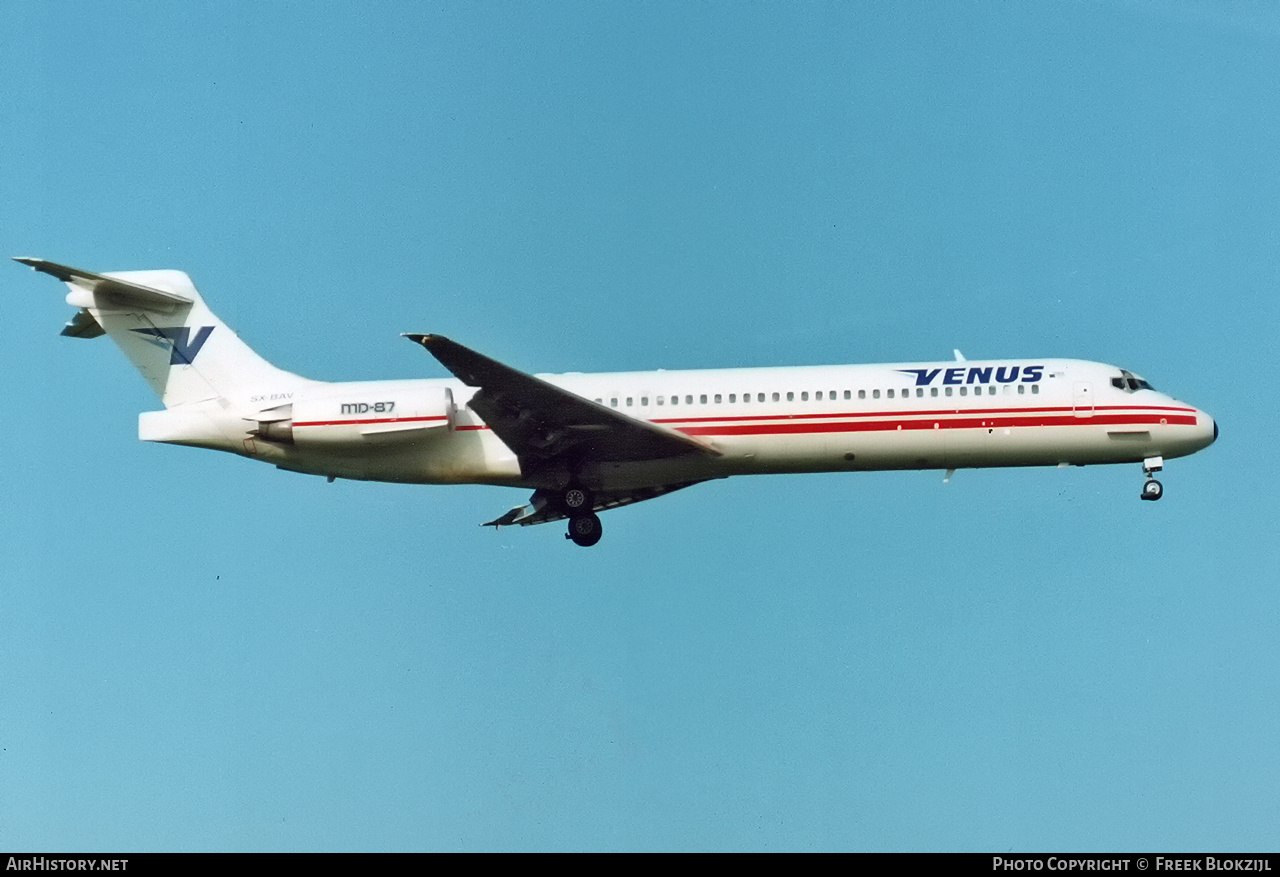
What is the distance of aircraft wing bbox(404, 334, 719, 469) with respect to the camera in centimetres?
2552

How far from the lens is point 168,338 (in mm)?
28719

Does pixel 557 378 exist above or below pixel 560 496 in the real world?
above

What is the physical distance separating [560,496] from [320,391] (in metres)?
4.76

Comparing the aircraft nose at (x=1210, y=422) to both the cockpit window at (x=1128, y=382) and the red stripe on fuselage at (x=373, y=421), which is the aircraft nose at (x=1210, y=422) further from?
the red stripe on fuselage at (x=373, y=421)

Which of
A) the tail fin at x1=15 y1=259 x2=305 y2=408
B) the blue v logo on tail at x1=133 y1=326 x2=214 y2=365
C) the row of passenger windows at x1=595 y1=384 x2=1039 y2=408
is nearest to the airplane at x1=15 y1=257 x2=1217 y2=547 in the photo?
the row of passenger windows at x1=595 y1=384 x2=1039 y2=408

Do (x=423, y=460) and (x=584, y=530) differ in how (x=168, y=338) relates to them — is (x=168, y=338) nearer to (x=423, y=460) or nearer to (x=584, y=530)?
(x=423, y=460)

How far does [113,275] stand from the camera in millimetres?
28703

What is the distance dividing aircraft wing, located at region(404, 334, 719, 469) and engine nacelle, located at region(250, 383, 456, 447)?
87 cm

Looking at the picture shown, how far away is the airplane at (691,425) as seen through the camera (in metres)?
26.7
